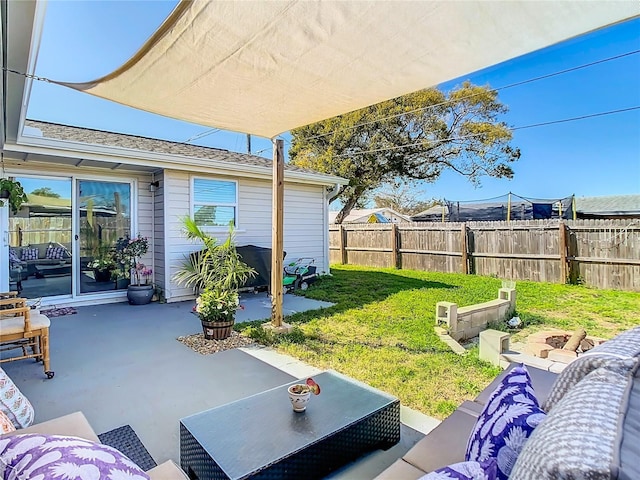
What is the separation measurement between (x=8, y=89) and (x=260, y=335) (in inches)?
132

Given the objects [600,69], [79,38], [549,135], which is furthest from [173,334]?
[549,135]

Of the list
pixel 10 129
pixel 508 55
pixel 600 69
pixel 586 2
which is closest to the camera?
pixel 586 2

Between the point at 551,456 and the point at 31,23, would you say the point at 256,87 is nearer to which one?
the point at 31,23

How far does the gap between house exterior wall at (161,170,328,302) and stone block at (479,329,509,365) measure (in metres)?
5.24

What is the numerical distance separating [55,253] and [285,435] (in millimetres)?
6096

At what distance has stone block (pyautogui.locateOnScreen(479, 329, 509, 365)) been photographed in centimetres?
346

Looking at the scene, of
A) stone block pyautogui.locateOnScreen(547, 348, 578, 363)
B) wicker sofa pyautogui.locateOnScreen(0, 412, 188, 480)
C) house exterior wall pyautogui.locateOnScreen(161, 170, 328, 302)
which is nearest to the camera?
wicker sofa pyautogui.locateOnScreen(0, 412, 188, 480)

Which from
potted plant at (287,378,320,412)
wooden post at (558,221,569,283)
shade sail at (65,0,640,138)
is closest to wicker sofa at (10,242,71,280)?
shade sail at (65,0,640,138)

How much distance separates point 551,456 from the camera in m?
0.60

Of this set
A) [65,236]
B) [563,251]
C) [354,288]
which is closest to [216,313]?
[65,236]

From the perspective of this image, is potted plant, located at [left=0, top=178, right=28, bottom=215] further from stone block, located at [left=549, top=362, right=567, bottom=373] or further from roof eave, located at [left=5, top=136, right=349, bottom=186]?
stone block, located at [left=549, top=362, right=567, bottom=373]

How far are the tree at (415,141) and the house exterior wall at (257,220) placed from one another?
5726 mm

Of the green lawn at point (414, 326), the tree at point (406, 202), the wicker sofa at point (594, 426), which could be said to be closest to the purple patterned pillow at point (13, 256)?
the green lawn at point (414, 326)

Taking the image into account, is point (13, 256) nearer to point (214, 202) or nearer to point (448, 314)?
point (214, 202)
